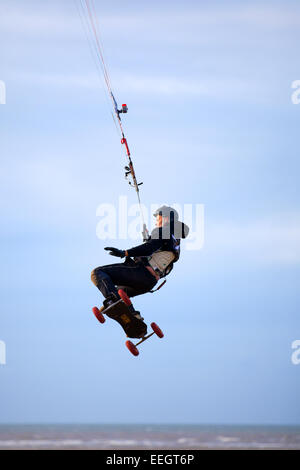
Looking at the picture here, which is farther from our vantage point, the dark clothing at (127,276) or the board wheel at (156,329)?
the board wheel at (156,329)

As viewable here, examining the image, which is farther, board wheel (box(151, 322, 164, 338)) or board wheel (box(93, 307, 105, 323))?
board wheel (box(151, 322, 164, 338))

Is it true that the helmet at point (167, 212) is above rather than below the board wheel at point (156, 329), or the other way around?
above

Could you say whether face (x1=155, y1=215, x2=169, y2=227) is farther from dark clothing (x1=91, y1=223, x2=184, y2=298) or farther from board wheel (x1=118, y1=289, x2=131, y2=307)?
board wheel (x1=118, y1=289, x2=131, y2=307)

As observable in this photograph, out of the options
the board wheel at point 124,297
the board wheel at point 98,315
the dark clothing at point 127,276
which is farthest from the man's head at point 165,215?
the board wheel at point 98,315

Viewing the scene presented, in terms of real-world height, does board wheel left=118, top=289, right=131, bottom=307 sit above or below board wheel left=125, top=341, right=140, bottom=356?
above

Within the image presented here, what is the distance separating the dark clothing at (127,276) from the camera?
2083cm

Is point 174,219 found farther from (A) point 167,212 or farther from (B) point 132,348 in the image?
(B) point 132,348

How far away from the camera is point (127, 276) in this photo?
2095cm

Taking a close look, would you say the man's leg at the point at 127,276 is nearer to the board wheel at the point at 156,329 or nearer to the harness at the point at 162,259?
the harness at the point at 162,259

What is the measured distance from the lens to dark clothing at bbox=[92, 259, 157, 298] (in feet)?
68.3

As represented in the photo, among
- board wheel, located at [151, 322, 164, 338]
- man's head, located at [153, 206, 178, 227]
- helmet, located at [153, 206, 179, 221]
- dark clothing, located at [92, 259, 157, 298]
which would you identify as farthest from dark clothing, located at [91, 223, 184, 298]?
board wheel, located at [151, 322, 164, 338]
